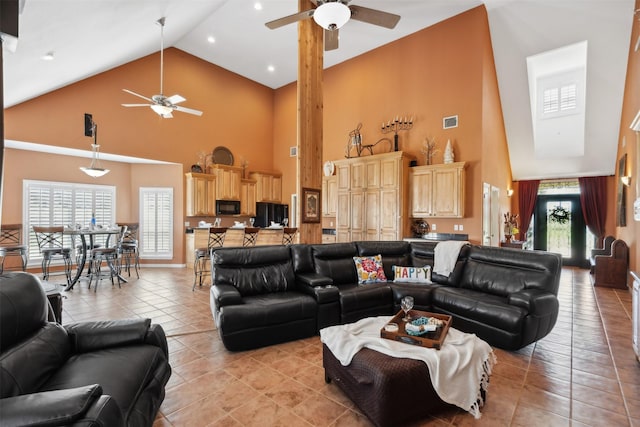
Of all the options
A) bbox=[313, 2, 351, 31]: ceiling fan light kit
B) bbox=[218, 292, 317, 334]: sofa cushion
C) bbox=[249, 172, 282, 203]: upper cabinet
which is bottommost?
bbox=[218, 292, 317, 334]: sofa cushion

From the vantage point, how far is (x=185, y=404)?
7.39 ft

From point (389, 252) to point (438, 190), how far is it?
8.42 feet

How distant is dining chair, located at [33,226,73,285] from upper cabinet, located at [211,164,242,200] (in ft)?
11.6

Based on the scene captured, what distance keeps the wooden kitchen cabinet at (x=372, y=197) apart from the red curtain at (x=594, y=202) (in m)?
5.67

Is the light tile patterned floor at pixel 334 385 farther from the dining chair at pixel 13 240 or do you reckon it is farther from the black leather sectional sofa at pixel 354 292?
the dining chair at pixel 13 240

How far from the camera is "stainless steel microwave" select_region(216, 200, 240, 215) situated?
28.5 ft

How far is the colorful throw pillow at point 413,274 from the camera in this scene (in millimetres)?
4227

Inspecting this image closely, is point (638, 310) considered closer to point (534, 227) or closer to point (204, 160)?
point (534, 227)

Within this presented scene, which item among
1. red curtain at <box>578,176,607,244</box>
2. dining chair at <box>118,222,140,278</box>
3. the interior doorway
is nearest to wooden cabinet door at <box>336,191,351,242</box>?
dining chair at <box>118,222,140,278</box>

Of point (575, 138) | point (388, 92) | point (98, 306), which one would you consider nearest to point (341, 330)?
point (98, 306)

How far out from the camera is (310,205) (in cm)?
546

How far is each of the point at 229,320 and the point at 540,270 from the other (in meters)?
3.40

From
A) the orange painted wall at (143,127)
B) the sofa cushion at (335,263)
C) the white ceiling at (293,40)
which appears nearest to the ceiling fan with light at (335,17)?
the white ceiling at (293,40)

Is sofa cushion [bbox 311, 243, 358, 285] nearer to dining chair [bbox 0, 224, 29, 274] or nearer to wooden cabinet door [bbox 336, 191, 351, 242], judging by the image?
wooden cabinet door [bbox 336, 191, 351, 242]
